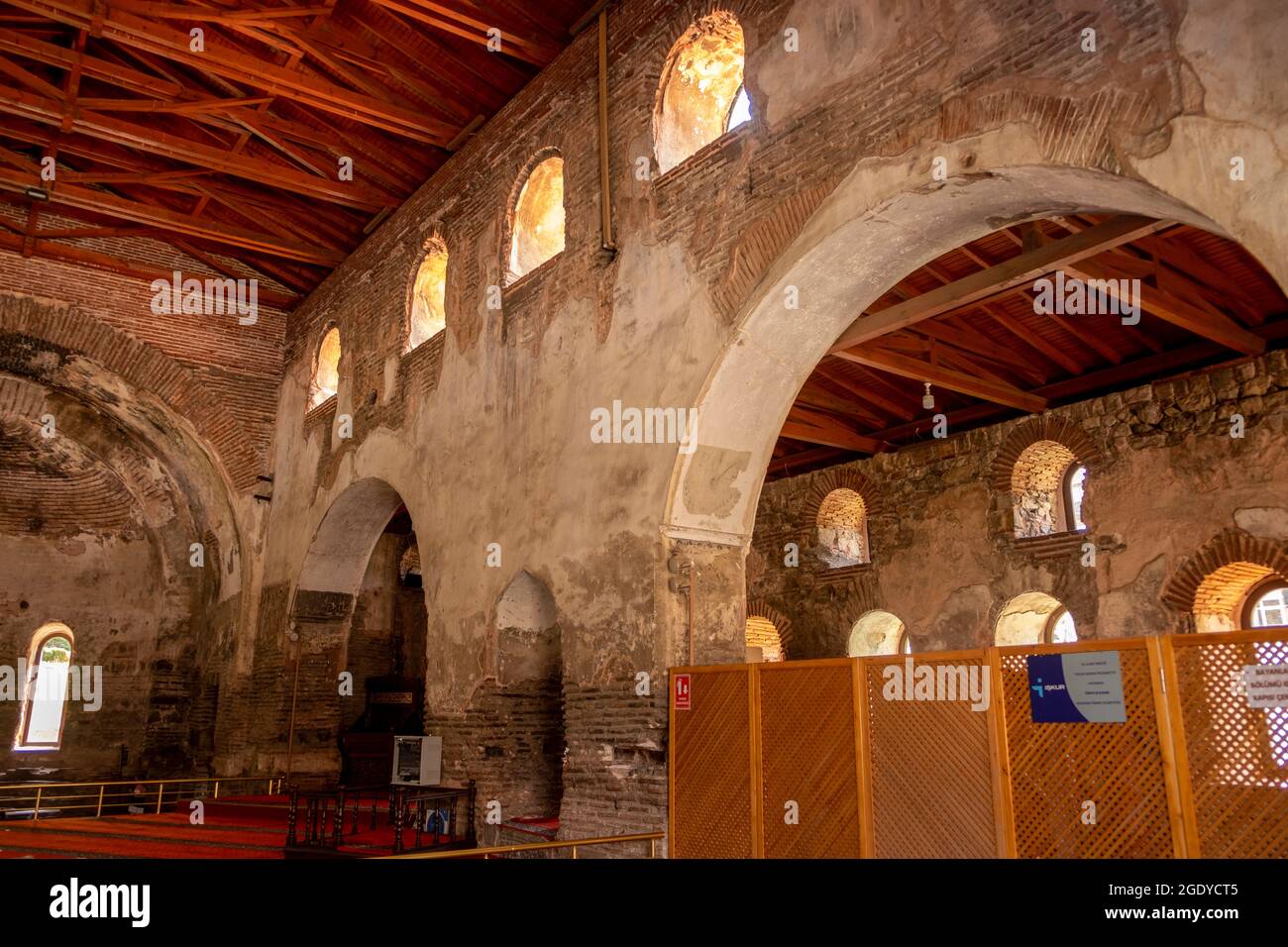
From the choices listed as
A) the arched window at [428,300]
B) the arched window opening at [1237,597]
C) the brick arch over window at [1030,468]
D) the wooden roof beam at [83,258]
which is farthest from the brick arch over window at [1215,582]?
the wooden roof beam at [83,258]

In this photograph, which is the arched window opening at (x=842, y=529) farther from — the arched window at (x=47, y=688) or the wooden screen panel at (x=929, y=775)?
the arched window at (x=47, y=688)

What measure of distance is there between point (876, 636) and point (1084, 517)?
3.59m

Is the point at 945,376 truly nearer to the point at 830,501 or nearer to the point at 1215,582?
the point at 1215,582

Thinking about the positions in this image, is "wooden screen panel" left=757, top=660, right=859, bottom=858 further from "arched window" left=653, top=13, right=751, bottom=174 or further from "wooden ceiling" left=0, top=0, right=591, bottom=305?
"wooden ceiling" left=0, top=0, right=591, bottom=305

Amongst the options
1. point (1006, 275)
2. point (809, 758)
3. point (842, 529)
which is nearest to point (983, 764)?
point (809, 758)

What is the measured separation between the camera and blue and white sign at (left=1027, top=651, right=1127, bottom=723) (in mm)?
4832

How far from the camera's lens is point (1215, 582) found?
10.0 m

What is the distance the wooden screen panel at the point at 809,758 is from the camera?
5887 mm

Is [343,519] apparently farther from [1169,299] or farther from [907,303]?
[1169,299]

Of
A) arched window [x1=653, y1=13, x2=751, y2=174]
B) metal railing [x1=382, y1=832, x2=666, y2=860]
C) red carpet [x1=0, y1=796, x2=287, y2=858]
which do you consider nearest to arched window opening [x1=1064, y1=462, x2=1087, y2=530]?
arched window [x1=653, y1=13, x2=751, y2=174]

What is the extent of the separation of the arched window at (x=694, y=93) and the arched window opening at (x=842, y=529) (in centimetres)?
727

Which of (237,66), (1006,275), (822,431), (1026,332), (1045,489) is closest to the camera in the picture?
(1006,275)

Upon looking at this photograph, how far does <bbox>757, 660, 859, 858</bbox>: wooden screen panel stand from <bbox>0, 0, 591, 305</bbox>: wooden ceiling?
659 cm

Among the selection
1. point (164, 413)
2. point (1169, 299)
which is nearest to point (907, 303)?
point (1169, 299)
